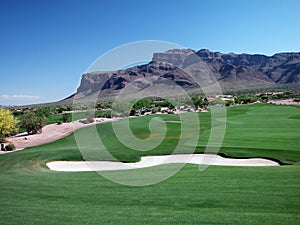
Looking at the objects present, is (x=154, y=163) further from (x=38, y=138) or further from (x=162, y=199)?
(x=38, y=138)

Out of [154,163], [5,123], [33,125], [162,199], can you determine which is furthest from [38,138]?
[162,199]

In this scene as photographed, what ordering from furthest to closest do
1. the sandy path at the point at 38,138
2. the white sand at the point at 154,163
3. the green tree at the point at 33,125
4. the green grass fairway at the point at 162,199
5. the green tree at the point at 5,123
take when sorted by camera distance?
the green tree at the point at 33,125 < the green tree at the point at 5,123 < the sandy path at the point at 38,138 < the white sand at the point at 154,163 < the green grass fairway at the point at 162,199

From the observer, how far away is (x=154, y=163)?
65.3ft

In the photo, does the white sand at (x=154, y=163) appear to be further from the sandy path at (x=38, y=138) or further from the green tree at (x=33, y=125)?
the green tree at (x=33, y=125)

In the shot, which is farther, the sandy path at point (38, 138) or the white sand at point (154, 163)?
the sandy path at point (38, 138)

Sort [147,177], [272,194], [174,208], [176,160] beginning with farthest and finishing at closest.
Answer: [176,160] → [147,177] → [272,194] → [174,208]

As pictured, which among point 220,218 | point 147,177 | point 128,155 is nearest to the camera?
point 220,218

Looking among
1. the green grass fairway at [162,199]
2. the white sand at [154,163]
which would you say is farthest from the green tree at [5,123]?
the green grass fairway at [162,199]

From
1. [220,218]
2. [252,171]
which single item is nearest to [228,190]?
[220,218]

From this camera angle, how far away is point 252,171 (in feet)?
45.2

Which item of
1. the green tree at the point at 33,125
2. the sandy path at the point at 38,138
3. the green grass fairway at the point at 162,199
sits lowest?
the green grass fairway at the point at 162,199

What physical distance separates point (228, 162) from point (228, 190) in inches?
366

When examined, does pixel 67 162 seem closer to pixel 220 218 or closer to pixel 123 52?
pixel 123 52

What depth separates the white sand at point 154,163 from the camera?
18.9m
